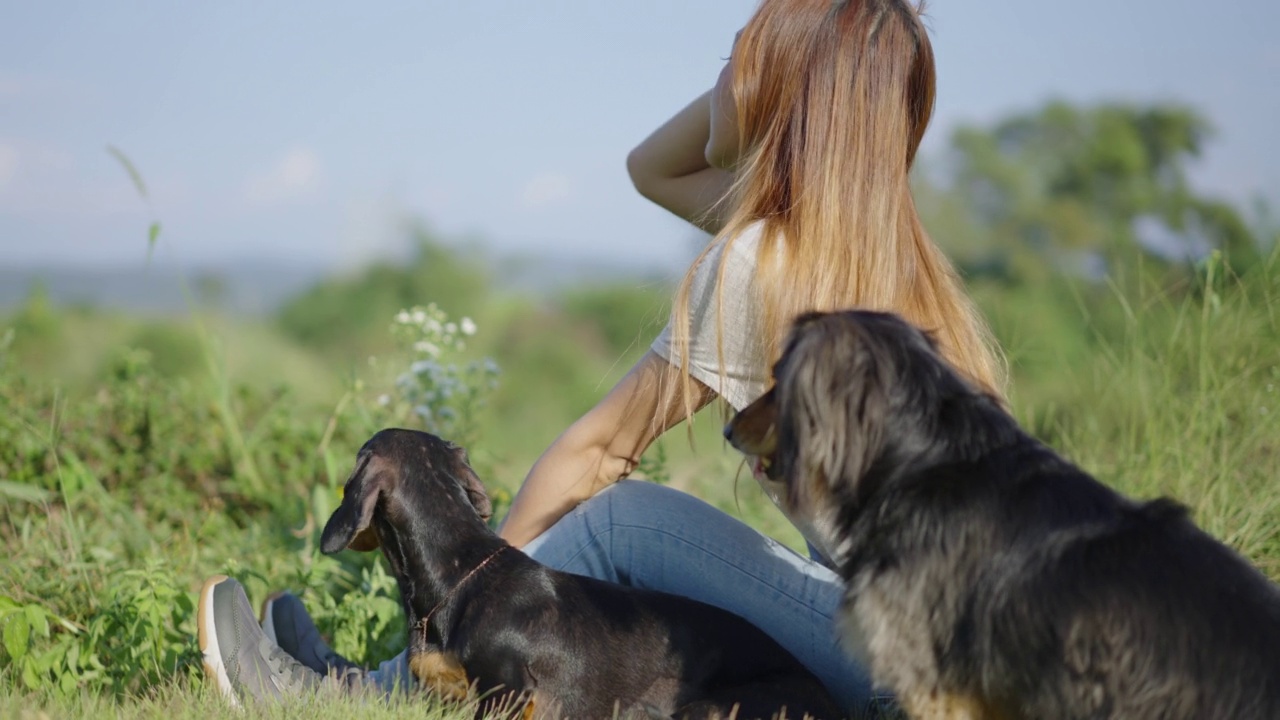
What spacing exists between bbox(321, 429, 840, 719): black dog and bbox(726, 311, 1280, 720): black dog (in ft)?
2.18

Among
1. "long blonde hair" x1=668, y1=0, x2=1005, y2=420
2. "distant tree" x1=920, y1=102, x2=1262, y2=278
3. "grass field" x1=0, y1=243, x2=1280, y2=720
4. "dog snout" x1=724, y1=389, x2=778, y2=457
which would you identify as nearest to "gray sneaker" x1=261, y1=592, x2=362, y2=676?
"grass field" x1=0, y1=243, x2=1280, y2=720

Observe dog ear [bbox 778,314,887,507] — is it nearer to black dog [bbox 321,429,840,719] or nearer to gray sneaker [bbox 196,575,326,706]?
black dog [bbox 321,429,840,719]

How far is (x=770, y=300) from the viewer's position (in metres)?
3.19

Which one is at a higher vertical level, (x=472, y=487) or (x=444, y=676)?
(x=472, y=487)

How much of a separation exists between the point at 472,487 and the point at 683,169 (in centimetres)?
156

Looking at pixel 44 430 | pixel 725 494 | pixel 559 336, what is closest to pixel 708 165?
pixel 725 494

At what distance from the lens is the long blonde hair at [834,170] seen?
10.5 ft

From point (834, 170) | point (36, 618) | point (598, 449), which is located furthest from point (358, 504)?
point (834, 170)

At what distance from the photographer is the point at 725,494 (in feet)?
21.2

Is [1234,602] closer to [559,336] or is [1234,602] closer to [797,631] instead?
[797,631]

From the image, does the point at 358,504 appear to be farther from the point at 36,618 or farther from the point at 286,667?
the point at 36,618

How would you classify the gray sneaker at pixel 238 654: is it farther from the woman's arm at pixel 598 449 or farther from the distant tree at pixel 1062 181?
the distant tree at pixel 1062 181

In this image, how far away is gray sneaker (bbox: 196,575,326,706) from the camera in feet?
11.1

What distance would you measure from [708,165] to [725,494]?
8.42 feet
